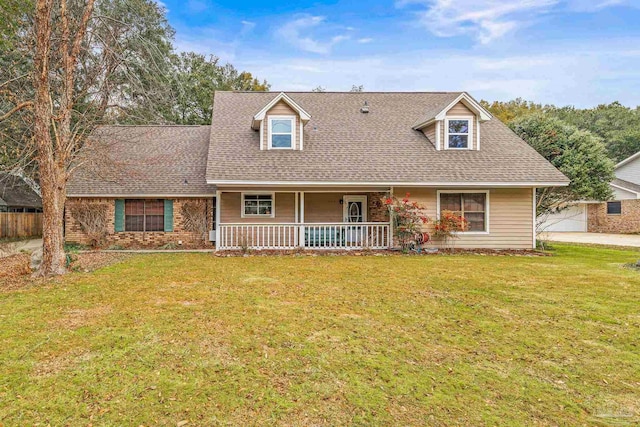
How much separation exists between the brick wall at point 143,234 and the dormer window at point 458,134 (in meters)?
10.0

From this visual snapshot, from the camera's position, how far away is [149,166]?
15180mm

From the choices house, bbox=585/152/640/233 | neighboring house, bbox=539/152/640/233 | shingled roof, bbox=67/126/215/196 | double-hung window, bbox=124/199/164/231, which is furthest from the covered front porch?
house, bbox=585/152/640/233

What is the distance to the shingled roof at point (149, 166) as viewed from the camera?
13.9m

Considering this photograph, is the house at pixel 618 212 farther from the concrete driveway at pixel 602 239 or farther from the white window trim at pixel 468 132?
the white window trim at pixel 468 132

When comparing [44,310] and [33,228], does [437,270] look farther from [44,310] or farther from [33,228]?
[33,228]

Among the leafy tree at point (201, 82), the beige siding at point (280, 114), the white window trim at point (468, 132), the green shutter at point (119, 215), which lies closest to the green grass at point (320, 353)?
the green shutter at point (119, 215)

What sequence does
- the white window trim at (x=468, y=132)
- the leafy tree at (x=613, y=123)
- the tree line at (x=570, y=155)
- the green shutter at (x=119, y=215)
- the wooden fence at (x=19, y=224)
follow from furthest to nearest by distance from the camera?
the leafy tree at (x=613, y=123) → the tree line at (x=570, y=155) → the wooden fence at (x=19, y=224) → the green shutter at (x=119, y=215) → the white window trim at (x=468, y=132)

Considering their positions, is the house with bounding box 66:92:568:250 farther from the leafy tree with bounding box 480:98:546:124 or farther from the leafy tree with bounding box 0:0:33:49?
the leafy tree with bounding box 480:98:546:124

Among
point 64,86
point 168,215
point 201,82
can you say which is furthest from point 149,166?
point 201,82

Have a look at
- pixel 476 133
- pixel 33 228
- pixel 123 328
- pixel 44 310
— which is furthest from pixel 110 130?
pixel 476 133

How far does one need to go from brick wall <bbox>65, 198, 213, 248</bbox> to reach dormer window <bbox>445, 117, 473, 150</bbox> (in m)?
10.0

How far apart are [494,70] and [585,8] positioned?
699 cm

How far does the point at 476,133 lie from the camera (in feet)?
45.8

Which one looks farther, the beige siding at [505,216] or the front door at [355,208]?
the front door at [355,208]
